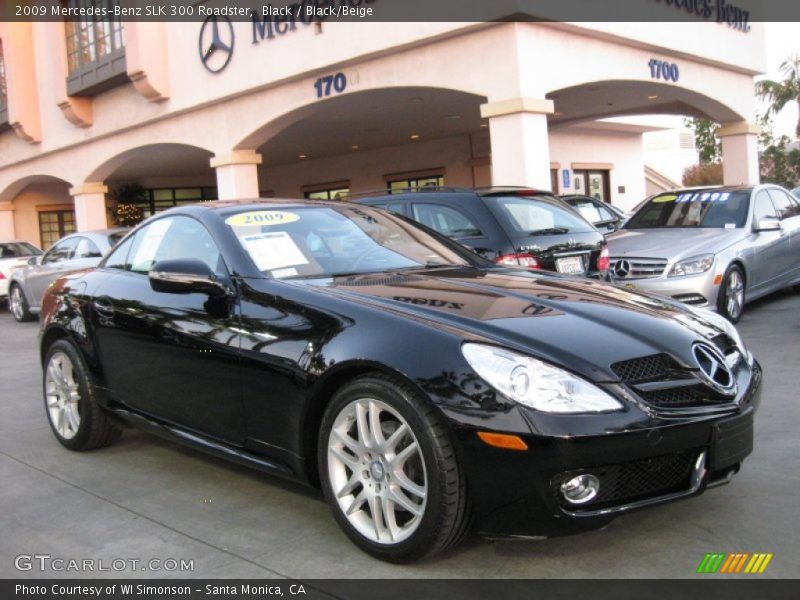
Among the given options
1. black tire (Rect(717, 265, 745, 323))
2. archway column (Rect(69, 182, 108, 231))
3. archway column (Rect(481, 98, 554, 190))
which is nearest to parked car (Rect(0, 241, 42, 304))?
archway column (Rect(69, 182, 108, 231))

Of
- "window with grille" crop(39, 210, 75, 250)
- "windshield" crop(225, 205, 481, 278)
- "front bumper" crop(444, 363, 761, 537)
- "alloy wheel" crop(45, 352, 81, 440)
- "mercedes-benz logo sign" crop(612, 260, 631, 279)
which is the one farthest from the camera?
"window with grille" crop(39, 210, 75, 250)

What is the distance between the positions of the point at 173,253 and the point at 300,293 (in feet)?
4.10

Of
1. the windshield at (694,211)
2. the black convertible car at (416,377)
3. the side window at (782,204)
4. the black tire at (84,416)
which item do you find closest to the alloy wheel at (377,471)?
the black convertible car at (416,377)

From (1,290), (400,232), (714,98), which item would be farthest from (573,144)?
(400,232)

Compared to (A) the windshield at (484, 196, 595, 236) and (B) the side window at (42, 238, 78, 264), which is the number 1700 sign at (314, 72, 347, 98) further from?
(A) the windshield at (484, 196, 595, 236)

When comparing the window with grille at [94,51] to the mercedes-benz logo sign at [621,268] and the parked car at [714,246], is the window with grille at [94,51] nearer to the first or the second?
the parked car at [714,246]

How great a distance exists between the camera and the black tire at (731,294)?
333 inches

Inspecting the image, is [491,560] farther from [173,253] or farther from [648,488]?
[173,253]

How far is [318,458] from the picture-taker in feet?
11.5

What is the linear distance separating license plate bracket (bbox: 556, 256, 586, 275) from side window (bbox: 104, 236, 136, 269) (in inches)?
154

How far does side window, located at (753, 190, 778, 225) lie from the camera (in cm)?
945

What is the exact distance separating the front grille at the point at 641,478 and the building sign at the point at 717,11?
1358 cm

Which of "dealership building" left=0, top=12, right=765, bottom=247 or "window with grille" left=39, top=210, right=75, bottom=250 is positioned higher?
"dealership building" left=0, top=12, right=765, bottom=247
